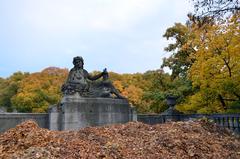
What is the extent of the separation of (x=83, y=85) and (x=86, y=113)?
113 centimetres

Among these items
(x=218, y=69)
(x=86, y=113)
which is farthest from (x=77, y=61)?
(x=218, y=69)

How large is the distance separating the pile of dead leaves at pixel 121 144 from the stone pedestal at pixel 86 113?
2.82m

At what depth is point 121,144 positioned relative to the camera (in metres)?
6.23

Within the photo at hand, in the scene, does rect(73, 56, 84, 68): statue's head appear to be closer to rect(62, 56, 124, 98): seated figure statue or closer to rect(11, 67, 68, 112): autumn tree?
rect(62, 56, 124, 98): seated figure statue

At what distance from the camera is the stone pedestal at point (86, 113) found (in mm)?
10586

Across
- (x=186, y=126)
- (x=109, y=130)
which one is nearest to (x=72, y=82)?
(x=109, y=130)

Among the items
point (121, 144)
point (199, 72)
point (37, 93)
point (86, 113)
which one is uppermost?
point (37, 93)

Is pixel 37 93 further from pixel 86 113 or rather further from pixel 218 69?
pixel 218 69

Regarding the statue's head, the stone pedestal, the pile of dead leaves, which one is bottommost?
the pile of dead leaves

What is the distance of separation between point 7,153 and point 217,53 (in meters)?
10.3

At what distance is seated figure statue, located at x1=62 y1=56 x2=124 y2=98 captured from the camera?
1105 centimetres

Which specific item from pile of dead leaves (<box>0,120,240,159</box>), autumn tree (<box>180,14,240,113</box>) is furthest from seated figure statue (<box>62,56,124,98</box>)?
autumn tree (<box>180,14,240,113</box>)

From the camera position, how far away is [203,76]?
1257 cm

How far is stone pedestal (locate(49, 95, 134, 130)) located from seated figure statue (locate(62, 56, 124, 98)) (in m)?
0.28
